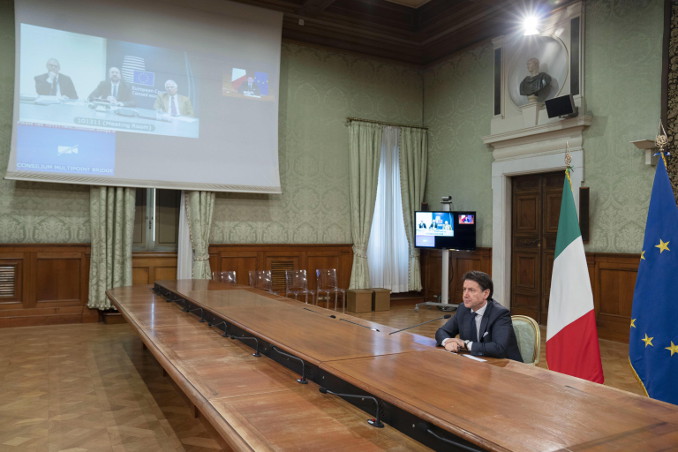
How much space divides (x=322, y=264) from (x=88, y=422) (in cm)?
523

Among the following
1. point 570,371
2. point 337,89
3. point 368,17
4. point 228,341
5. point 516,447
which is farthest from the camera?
point 337,89

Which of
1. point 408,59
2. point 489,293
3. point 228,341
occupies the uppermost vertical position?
point 408,59

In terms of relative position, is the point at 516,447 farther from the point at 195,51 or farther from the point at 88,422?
the point at 195,51

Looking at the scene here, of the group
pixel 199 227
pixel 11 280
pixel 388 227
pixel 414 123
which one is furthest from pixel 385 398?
pixel 414 123

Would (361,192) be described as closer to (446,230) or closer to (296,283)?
(446,230)

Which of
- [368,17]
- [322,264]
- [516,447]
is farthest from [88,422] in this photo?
[368,17]

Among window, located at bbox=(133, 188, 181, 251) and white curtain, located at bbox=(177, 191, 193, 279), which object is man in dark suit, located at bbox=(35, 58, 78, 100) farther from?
white curtain, located at bbox=(177, 191, 193, 279)

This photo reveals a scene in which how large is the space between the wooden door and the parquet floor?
1285 millimetres

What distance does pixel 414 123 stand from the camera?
9.10 meters

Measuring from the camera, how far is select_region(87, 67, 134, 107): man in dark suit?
6.54 metres

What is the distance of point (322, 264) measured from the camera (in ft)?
27.1

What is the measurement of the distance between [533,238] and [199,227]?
4.60m

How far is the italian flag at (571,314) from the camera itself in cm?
301

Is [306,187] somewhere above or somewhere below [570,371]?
above
